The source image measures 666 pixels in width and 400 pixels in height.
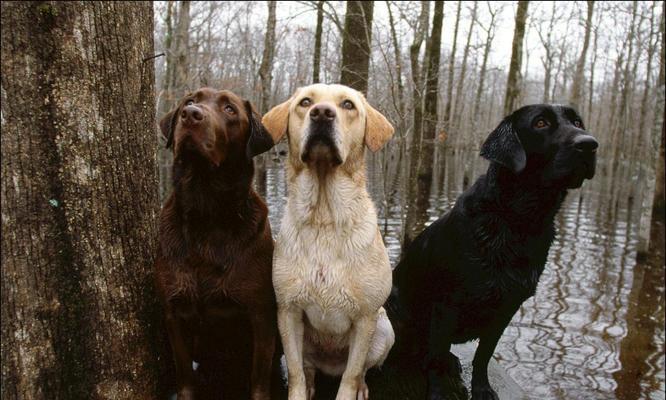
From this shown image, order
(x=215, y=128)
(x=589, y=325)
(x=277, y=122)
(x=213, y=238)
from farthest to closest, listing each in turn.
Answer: (x=589, y=325)
(x=277, y=122)
(x=213, y=238)
(x=215, y=128)

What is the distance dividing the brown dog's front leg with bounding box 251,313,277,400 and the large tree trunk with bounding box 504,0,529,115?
51.8ft

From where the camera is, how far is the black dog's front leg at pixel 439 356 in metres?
3.36

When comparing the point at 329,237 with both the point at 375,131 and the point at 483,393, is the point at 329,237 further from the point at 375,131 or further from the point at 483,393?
the point at 483,393

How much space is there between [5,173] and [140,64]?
853 millimetres

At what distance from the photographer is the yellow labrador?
9.19 feet

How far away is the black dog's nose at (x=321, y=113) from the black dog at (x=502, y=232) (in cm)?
108

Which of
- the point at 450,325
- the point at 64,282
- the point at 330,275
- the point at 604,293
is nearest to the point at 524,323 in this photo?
the point at 604,293

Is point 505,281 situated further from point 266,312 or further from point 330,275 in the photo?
point 266,312

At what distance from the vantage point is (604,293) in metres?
9.69

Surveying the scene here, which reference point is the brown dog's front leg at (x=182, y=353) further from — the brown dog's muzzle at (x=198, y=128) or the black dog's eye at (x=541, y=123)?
the black dog's eye at (x=541, y=123)

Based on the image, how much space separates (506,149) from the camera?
3150 millimetres

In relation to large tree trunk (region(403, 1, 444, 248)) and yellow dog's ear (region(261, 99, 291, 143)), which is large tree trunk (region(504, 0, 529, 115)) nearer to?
large tree trunk (region(403, 1, 444, 248))

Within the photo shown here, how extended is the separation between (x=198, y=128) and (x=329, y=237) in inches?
37.4

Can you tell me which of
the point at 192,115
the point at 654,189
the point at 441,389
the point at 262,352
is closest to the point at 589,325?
the point at 441,389
